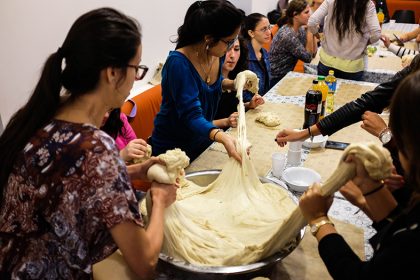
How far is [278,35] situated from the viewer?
4453mm

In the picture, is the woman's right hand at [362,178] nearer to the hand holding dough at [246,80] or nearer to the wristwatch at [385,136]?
the wristwatch at [385,136]

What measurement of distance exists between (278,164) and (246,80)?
686mm

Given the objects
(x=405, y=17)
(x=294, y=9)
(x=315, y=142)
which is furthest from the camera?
(x=405, y=17)

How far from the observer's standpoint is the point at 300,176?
2.01m

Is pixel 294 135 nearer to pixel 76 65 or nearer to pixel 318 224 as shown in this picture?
pixel 318 224

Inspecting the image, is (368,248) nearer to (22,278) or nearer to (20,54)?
(22,278)

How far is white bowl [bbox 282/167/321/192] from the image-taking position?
194cm

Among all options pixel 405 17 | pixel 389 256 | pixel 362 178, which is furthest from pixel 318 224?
pixel 405 17

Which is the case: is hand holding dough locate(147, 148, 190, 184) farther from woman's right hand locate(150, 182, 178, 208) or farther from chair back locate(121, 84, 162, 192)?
chair back locate(121, 84, 162, 192)

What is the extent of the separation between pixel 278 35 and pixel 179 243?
11.7 feet

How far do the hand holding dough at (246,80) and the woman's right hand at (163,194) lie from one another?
1125 mm

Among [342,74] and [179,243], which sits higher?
[179,243]

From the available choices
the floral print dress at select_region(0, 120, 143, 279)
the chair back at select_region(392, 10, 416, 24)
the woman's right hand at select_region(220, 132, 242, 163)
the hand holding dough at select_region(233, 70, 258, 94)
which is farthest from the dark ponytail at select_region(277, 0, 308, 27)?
the floral print dress at select_region(0, 120, 143, 279)

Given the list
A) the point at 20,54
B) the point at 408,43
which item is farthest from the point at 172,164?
the point at 408,43
